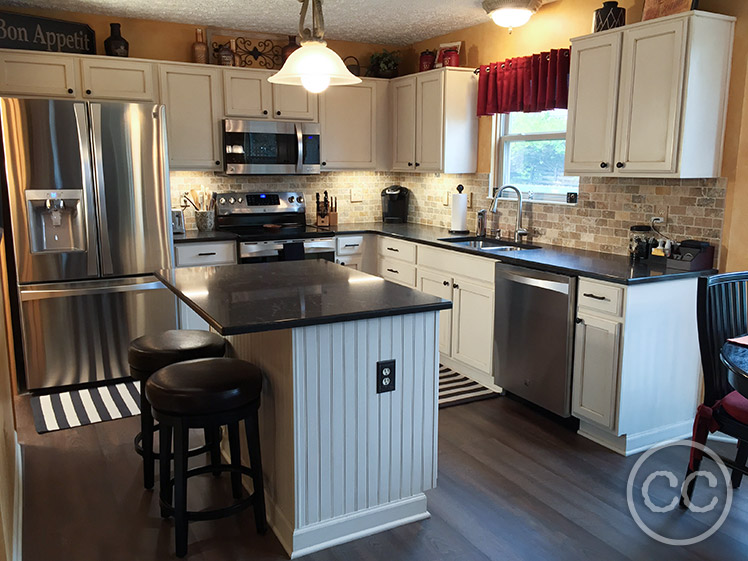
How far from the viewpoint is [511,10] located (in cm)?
397

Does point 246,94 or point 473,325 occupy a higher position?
point 246,94

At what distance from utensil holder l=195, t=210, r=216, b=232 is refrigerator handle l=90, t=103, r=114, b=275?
100cm

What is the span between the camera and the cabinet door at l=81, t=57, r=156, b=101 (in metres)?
4.41

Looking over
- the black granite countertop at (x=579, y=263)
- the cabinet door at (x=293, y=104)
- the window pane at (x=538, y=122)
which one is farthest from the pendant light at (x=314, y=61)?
the cabinet door at (x=293, y=104)

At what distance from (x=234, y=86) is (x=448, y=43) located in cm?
175

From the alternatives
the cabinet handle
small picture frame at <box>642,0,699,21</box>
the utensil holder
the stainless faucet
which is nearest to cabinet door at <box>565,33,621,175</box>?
small picture frame at <box>642,0,699,21</box>

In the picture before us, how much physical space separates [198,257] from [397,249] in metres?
1.53

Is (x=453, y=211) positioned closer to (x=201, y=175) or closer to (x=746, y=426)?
(x=201, y=175)

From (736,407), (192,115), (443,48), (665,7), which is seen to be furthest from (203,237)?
(736,407)

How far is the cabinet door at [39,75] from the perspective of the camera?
416 cm

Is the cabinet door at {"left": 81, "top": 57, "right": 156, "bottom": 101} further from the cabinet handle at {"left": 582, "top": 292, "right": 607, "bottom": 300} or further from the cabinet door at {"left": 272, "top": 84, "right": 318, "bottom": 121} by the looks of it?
the cabinet handle at {"left": 582, "top": 292, "right": 607, "bottom": 300}

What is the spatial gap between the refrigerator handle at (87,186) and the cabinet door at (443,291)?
7.44 feet

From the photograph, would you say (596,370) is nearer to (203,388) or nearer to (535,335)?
(535,335)

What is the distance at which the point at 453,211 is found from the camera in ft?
16.4
